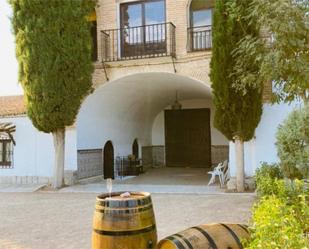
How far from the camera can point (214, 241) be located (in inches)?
135

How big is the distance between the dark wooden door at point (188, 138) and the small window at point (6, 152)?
25.9ft

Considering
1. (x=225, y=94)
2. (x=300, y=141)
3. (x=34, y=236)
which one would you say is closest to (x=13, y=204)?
(x=34, y=236)

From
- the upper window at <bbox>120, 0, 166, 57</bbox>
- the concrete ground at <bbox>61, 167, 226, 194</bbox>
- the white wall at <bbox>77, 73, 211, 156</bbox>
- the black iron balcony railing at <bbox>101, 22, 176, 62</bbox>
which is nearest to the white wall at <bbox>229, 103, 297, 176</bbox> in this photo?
the concrete ground at <bbox>61, 167, 226, 194</bbox>

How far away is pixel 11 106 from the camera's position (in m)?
15.7

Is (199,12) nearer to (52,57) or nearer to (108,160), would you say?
(52,57)

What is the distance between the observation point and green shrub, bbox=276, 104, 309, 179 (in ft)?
20.3

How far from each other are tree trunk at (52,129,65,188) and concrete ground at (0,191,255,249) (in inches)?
39.3

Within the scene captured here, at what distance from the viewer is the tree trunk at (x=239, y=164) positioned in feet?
35.7

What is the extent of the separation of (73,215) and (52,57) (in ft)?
17.8

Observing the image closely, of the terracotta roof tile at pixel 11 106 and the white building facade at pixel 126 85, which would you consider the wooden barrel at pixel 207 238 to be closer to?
the white building facade at pixel 126 85

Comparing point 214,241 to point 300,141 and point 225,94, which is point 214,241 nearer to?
point 300,141

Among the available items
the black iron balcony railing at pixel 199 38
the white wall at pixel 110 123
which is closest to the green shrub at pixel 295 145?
the black iron balcony railing at pixel 199 38

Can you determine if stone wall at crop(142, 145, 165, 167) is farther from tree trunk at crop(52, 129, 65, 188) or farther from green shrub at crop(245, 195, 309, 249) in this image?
green shrub at crop(245, 195, 309, 249)

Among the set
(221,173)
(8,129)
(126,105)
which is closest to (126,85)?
(126,105)
